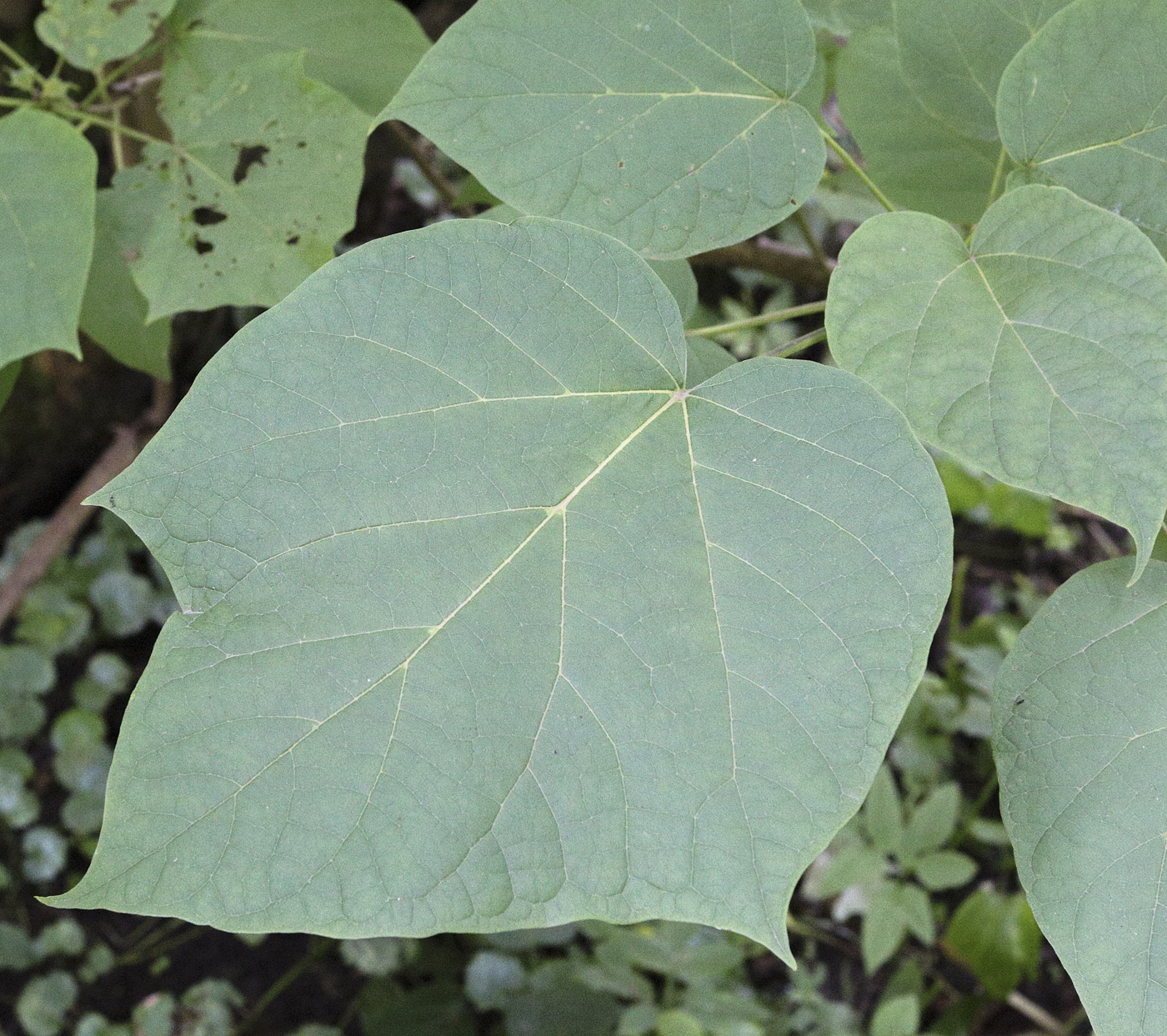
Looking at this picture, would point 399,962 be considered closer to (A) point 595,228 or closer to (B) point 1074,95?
(A) point 595,228

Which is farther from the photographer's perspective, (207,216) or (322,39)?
(322,39)

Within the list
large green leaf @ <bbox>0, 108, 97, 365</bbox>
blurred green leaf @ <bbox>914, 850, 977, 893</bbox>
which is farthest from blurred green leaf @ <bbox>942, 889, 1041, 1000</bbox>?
large green leaf @ <bbox>0, 108, 97, 365</bbox>

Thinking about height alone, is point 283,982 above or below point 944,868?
below

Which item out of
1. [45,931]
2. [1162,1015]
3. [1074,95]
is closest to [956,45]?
[1074,95]

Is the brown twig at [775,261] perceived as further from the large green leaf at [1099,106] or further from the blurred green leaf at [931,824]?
the blurred green leaf at [931,824]

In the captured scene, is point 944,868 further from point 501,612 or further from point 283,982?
point 501,612

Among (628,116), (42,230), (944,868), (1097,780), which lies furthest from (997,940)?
(42,230)

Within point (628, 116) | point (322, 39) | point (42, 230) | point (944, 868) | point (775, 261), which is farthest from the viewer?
point (944, 868)
